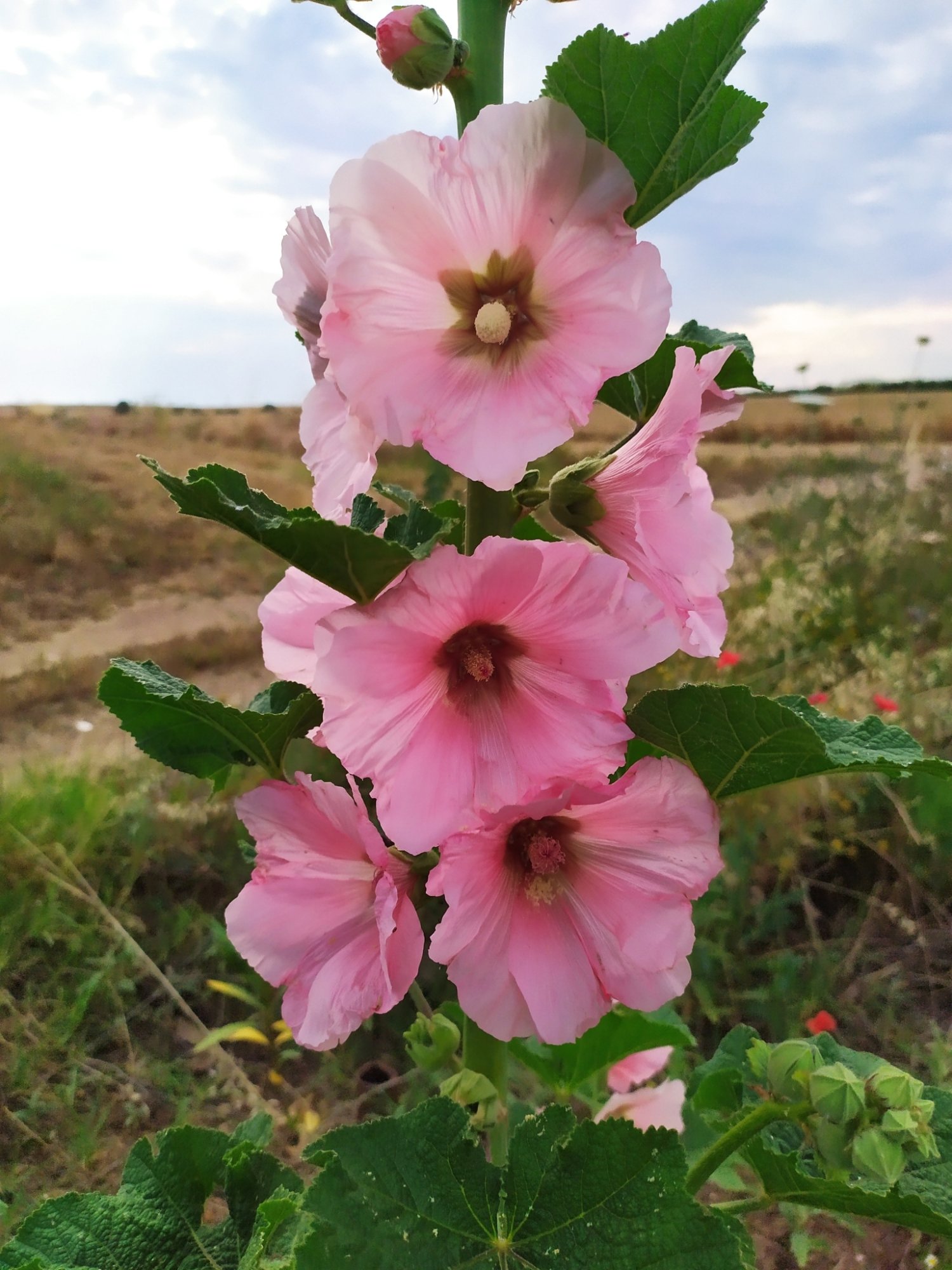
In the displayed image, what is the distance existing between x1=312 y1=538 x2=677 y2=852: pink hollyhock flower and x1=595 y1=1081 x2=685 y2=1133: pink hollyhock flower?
79 centimetres

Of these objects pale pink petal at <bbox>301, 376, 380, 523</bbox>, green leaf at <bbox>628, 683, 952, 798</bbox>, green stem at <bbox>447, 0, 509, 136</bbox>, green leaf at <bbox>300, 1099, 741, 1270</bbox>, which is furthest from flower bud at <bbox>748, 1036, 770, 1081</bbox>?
green stem at <bbox>447, 0, 509, 136</bbox>

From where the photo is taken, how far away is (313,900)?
0.74 meters

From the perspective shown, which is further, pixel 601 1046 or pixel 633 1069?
pixel 633 1069

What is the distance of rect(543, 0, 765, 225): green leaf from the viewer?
623 millimetres

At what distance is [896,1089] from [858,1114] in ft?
0.12

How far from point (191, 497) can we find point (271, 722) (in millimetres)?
222

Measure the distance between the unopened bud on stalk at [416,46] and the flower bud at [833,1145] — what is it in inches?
34.4

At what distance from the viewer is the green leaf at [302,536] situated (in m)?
0.58

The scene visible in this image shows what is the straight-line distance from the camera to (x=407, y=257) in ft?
2.00

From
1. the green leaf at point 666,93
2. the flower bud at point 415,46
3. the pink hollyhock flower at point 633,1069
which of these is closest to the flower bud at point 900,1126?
the pink hollyhock flower at point 633,1069

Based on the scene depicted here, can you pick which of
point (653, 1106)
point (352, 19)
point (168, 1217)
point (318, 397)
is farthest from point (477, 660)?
point (653, 1106)

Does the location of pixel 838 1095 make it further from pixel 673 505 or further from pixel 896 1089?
pixel 673 505

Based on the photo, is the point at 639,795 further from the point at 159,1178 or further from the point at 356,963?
the point at 159,1178

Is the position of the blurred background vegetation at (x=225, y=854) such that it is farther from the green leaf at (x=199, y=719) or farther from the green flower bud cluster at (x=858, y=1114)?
the green flower bud cluster at (x=858, y=1114)
